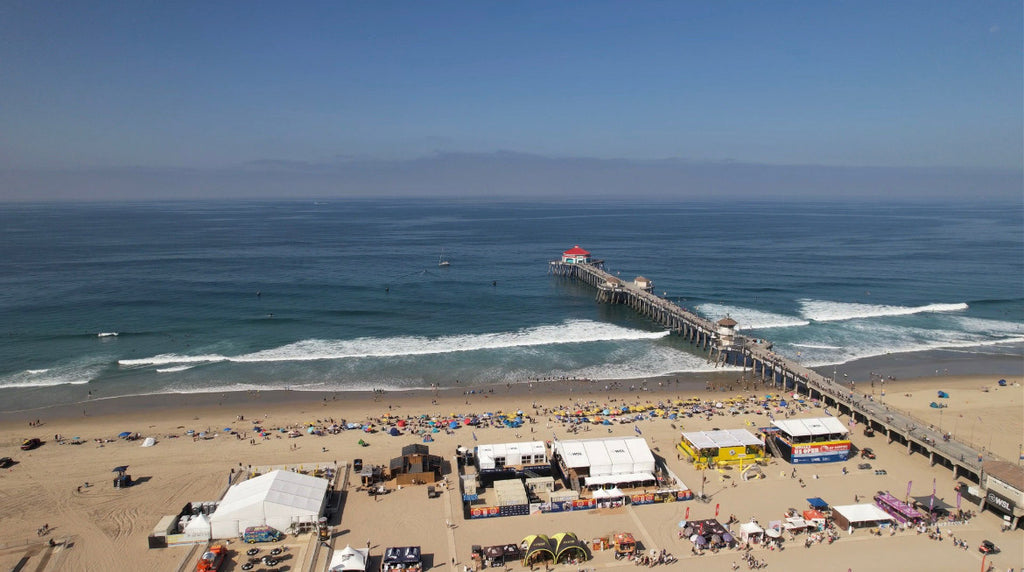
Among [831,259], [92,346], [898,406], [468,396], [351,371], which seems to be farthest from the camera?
[831,259]

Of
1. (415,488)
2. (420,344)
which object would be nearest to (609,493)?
(415,488)

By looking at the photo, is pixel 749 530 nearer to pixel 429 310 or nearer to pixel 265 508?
pixel 265 508

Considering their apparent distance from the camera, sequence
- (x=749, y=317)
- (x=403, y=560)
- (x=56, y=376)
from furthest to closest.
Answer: (x=749, y=317) → (x=56, y=376) → (x=403, y=560)

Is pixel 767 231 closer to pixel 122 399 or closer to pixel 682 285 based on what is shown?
pixel 682 285

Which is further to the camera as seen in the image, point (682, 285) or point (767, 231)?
point (767, 231)

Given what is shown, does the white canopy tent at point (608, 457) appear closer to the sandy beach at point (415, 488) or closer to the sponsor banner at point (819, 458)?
the sandy beach at point (415, 488)

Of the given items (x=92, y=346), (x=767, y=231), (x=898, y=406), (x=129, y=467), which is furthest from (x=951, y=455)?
(x=767, y=231)

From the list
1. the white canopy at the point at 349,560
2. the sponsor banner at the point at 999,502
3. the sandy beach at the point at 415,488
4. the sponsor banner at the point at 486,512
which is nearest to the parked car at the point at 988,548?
the sandy beach at the point at 415,488
